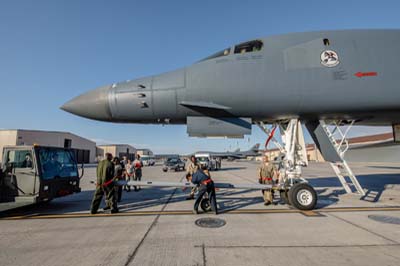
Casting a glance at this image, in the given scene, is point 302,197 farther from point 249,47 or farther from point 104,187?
point 104,187

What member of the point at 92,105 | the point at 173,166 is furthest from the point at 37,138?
the point at 92,105

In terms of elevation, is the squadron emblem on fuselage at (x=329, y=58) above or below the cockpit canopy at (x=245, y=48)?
below

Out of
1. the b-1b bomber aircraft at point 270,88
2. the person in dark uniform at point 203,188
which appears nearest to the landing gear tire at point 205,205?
the person in dark uniform at point 203,188

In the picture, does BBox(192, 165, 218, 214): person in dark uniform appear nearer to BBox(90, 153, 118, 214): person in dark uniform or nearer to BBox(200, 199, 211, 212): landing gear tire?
BBox(200, 199, 211, 212): landing gear tire

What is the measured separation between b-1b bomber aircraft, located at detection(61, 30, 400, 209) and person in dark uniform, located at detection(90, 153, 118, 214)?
4.60ft

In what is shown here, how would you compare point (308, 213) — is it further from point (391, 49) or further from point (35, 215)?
point (35, 215)

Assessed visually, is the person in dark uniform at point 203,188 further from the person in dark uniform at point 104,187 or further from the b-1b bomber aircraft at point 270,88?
the person in dark uniform at point 104,187

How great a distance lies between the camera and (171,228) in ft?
15.2

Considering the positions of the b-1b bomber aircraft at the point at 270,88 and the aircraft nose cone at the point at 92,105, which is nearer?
the b-1b bomber aircraft at the point at 270,88

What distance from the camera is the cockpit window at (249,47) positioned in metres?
5.83

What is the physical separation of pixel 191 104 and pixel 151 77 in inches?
57.8

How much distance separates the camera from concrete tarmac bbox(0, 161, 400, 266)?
3.19 meters

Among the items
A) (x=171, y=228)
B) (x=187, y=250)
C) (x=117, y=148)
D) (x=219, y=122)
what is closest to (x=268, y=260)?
(x=187, y=250)

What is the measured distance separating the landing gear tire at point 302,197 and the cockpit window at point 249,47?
4090 mm
